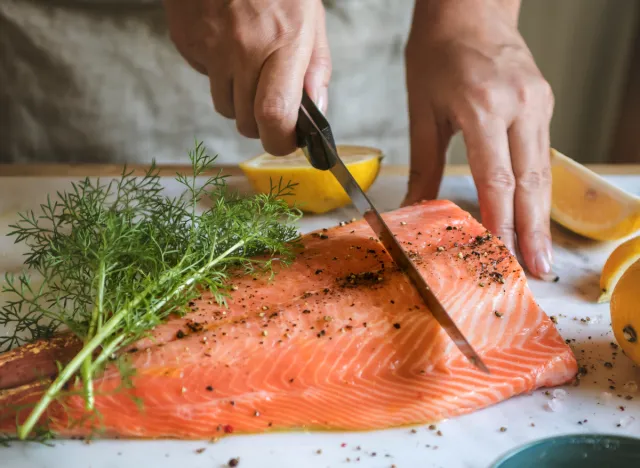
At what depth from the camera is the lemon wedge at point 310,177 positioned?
2066mm

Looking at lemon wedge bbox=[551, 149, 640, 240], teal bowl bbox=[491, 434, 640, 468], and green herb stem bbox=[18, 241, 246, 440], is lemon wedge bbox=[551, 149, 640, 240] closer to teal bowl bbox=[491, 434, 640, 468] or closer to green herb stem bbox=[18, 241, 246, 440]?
teal bowl bbox=[491, 434, 640, 468]

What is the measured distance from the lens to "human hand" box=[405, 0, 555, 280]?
1.89 m

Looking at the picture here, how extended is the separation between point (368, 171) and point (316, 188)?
9.6 inches

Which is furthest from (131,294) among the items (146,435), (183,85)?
(183,85)

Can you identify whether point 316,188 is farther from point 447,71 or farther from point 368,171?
point 447,71

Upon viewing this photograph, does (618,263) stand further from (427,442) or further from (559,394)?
(427,442)

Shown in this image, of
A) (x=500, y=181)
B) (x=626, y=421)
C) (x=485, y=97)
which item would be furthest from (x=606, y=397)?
(x=485, y=97)

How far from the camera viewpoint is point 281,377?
49.4 inches

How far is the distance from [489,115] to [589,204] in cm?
48

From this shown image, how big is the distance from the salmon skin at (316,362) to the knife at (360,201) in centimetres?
4

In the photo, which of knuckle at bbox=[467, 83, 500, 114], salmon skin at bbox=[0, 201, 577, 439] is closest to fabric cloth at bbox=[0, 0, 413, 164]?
knuckle at bbox=[467, 83, 500, 114]

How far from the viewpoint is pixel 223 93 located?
76.2 inches

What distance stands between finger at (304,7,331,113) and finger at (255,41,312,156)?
18 cm

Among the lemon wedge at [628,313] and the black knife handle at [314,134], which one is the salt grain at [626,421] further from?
the black knife handle at [314,134]
